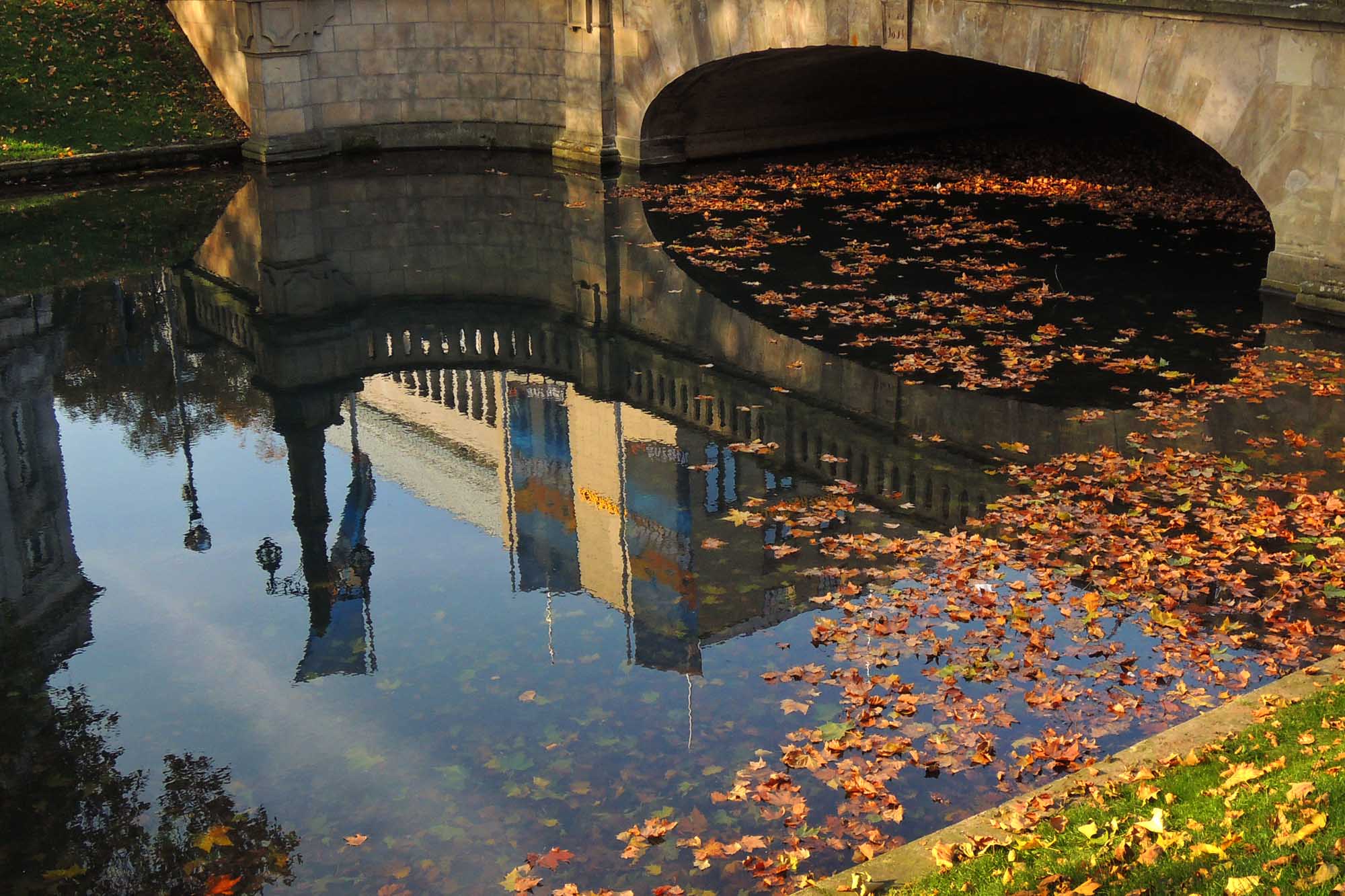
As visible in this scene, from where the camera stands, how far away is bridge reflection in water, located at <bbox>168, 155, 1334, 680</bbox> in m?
11.9

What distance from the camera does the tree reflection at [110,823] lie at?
7988mm

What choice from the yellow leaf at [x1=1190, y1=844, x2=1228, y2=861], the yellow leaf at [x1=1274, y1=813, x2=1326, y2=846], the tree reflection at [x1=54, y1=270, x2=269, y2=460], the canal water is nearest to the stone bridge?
the canal water

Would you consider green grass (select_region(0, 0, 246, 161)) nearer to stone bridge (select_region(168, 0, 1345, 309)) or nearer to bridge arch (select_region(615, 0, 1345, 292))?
stone bridge (select_region(168, 0, 1345, 309))

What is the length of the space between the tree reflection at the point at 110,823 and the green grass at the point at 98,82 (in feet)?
70.4

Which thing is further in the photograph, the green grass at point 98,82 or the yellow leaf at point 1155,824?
the green grass at point 98,82

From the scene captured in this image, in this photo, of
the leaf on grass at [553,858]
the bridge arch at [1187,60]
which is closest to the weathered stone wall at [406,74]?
the bridge arch at [1187,60]

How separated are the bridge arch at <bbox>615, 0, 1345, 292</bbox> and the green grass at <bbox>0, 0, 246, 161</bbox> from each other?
1238 centimetres

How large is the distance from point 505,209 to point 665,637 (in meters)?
15.9

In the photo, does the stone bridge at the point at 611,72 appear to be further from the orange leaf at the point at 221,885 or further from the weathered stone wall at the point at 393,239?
the orange leaf at the point at 221,885

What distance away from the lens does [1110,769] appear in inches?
312

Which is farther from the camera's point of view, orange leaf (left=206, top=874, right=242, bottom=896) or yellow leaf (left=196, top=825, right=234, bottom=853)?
yellow leaf (left=196, top=825, right=234, bottom=853)

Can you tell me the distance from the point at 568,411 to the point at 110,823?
8.45m

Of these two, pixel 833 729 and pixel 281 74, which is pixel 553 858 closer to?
pixel 833 729

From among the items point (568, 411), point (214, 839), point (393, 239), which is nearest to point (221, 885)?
point (214, 839)
